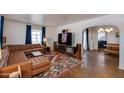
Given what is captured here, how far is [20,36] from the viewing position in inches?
66.1

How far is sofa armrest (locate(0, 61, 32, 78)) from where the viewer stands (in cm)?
138

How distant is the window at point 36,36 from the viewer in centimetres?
179

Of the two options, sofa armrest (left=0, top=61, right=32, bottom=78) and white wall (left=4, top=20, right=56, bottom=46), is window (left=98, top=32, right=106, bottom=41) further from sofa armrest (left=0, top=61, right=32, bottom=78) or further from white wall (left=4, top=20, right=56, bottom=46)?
sofa armrest (left=0, top=61, right=32, bottom=78)

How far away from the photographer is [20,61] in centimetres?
163

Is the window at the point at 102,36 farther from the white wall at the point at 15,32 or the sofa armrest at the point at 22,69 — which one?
the sofa armrest at the point at 22,69

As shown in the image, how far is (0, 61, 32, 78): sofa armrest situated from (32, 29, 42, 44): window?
0.37 meters

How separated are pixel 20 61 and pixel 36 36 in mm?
493

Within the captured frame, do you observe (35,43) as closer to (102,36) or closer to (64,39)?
(64,39)

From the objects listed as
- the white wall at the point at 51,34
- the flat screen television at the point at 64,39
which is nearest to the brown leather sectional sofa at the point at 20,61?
the white wall at the point at 51,34

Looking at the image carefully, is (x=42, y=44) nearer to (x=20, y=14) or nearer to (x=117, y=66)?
(x=20, y=14)

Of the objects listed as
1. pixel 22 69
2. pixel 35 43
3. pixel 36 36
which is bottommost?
pixel 22 69

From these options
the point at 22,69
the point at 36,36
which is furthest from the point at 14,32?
the point at 22,69

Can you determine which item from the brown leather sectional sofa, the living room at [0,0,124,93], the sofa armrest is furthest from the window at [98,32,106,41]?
the sofa armrest
